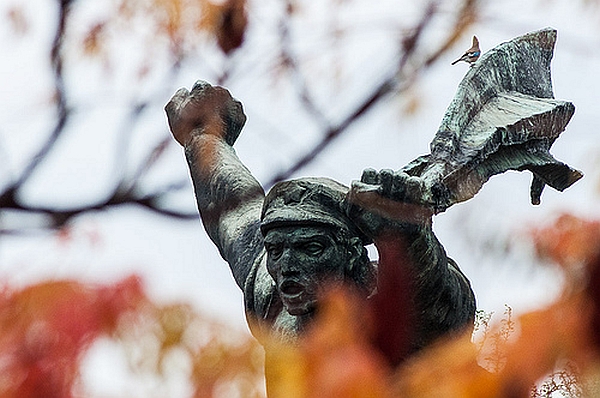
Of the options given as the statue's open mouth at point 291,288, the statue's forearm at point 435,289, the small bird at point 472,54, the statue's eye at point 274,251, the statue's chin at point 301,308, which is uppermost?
the small bird at point 472,54

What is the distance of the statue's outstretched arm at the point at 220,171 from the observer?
469cm

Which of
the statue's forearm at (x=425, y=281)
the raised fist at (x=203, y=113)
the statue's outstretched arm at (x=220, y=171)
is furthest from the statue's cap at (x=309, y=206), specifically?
the raised fist at (x=203, y=113)

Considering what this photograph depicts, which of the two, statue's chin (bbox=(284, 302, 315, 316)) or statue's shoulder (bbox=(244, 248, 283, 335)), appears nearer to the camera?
statue's chin (bbox=(284, 302, 315, 316))

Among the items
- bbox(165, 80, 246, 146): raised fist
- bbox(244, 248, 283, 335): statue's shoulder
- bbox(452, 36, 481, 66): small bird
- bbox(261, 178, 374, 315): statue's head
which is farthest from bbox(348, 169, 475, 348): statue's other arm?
bbox(165, 80, 246, 146): raised fist

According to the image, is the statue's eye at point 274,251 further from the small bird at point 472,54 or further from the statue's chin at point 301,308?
the small bird at point 472,54

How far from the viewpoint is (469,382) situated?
7.39ft

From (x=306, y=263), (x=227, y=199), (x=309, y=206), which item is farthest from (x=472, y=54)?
(x=227, y=199)

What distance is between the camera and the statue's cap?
3.78 metres

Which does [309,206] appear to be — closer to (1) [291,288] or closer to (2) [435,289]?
(1) [291,288]

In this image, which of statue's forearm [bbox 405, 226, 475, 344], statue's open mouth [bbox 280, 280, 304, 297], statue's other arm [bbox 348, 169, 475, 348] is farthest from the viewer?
statue's open mouth [bbox 280, 280, 304, 297]

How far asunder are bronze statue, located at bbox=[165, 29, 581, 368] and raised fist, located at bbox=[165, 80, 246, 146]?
35.3 inches

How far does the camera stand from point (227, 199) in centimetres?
483

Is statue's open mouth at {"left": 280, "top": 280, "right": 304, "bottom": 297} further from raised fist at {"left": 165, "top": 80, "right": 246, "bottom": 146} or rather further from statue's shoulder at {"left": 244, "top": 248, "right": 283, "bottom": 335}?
raised fist at {"left": 165, "top": 80, "right": 246, "bottom": 146}

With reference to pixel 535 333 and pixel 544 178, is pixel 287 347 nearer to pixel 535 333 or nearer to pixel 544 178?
pixel 544 178
